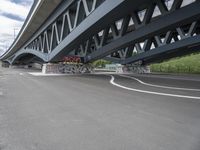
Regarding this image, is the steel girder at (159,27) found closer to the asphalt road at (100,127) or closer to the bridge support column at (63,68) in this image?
the bridge support column at (63,68)

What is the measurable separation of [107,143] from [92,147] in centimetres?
30

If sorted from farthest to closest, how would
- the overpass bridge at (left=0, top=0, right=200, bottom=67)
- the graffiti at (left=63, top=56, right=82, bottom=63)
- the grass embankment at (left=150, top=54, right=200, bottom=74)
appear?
the grass embankment at (left=150, top=54, right=200, bottom=74)
the graffiti at (left=63, top=56, right=82, bottom=63)
the overpass bridge at (left=0, top=0, right=200, bottom=67)

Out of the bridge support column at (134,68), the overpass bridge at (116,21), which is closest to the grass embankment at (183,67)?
the bridge support column at (134,68)

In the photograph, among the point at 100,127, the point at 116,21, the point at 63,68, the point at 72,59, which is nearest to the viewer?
the point at 100,127

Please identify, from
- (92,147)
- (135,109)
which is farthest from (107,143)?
(135,109)

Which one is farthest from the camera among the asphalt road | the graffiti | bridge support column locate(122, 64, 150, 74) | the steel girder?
bridge support column locate(122, 64, 150, 74)

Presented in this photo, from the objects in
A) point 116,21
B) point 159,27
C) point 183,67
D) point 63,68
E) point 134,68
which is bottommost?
point 63,68

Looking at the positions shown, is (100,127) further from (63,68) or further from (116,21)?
(63,68)

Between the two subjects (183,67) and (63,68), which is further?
(183,67)

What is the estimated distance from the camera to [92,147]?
12.3 feet

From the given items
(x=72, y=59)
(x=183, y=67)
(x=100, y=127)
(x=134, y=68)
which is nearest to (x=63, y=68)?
(x=72, y=59)

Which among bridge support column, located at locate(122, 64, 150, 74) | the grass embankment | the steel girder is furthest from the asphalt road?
the grass embankment

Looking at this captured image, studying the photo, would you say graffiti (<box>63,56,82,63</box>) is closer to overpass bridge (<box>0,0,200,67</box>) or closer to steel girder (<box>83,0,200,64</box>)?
overpass bridge (<box>0,0,200,67</box>)

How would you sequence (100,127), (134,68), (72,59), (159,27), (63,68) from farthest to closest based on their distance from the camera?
(134,68), (72,59), (63,68), (159,27), (100,127)
